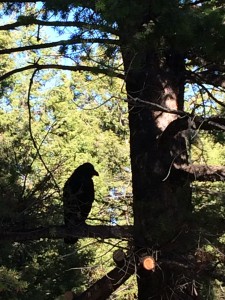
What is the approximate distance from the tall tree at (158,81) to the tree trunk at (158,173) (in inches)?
0.4

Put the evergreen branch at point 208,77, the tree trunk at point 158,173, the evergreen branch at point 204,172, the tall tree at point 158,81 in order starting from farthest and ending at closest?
1. the evergreen branch at point 208,77
2. the evergreen branch at point 204,172
3. the tree trunk at point 158,173
4. the tall tree at point 158,81

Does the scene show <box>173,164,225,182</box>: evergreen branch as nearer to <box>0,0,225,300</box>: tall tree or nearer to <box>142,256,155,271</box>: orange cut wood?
<box>0,0,225,300</box>: tall tree

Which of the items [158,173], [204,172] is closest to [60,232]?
[158,173]

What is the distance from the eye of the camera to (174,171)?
503 centimetres

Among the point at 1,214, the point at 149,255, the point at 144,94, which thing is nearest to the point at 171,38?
the point at 144,94

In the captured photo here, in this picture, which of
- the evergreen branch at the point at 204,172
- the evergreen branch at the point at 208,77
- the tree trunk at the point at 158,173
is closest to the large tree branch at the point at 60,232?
the tree trunk at the point at 158,173

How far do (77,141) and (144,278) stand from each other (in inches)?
558

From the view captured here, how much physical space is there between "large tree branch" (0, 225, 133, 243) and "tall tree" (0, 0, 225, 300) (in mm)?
294

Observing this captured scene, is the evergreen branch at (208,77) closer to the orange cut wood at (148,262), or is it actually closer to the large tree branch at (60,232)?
the large tree branch at (60,232)

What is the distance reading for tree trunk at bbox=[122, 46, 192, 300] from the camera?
13.8ft

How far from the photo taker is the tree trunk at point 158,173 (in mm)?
4215

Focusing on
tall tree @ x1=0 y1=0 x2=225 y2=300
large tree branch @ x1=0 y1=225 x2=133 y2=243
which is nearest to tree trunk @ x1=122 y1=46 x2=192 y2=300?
tall tree @ x1=0 y1=0 x2=225 y2=300

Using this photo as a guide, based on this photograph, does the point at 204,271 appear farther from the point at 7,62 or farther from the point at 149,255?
the point at 7,62

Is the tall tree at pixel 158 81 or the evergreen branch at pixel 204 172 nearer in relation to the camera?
the tall tree at pixel 158 81
